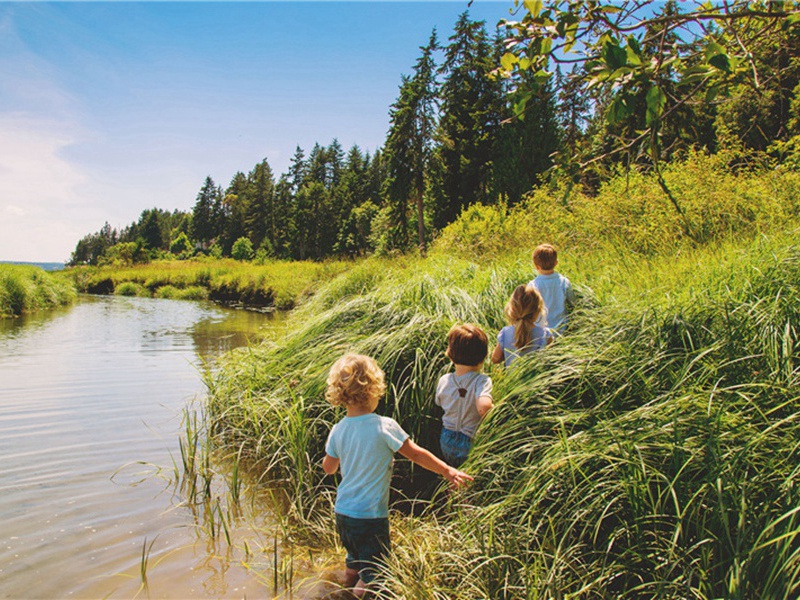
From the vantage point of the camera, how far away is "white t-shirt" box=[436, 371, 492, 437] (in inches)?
132

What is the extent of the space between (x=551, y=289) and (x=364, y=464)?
2.81 metres

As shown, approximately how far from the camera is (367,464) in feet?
9.07

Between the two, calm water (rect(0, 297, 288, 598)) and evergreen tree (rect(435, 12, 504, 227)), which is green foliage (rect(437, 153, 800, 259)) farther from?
evergreen tree (rect(435, 12, 504, 227))

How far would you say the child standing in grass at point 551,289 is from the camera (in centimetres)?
483

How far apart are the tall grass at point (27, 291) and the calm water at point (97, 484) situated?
32.0ft

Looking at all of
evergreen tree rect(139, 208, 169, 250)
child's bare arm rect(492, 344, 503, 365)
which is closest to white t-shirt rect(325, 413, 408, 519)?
child's bare arm rect(492, 344, 503, 365)

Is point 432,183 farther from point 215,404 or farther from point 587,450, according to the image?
point 587,450

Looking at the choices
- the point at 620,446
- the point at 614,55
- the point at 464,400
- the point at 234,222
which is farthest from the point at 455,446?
the point at 234,222

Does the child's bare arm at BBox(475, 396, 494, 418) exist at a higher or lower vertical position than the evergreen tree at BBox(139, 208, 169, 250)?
lower

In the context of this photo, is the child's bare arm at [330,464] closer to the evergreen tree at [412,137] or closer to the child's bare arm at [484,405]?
the child's bare arm at [484,405]

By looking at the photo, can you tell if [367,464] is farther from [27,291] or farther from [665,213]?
[27,291]

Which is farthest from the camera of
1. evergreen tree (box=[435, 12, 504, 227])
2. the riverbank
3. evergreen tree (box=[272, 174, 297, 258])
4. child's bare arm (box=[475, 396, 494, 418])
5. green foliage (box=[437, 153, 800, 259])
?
evergreen tree (box=[272, 174, 297, 258])

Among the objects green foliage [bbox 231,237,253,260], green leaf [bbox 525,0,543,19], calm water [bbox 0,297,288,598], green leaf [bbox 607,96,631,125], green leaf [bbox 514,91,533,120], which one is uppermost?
green foliage [bbox 231,237,253,260]

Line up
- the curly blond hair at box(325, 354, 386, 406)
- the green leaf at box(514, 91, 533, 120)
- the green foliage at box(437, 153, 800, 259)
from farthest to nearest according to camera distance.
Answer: the green foliage at box(437, 153, 800, 259)
the curly blond hair at box(325, 354, 386, 406)
the green leaf at box(514, 91, 533, 120)
